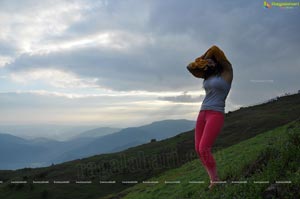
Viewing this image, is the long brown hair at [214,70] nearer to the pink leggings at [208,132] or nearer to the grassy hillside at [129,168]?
the pink leggings at [208,132]

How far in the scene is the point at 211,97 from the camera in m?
10.0

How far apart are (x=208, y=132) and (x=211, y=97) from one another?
3.23 feet

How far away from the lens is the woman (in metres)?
9.76

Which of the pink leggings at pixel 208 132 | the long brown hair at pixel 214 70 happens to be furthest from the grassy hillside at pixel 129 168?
the long brown hair at pixel 214 70

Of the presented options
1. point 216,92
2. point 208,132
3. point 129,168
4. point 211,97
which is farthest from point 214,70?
point 129,168

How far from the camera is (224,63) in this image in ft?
33.0

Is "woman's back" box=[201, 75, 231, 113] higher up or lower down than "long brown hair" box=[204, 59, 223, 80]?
lower down

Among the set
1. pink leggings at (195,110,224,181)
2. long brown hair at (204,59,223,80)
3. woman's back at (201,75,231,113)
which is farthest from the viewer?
long brown hair at (204,59,223,80)

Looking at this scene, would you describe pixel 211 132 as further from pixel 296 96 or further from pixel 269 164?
pixel 296 96

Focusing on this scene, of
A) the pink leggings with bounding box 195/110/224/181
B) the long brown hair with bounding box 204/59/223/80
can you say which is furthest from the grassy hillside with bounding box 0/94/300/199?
the long brown hair with bounding box 204/59/223/80

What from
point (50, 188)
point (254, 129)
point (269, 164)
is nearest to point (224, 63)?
point (269, 164)

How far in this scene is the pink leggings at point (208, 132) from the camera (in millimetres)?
9703

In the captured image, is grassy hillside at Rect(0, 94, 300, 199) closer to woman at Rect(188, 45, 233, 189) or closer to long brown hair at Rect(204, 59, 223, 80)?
woman at Rect(188, 45, 233, 189)

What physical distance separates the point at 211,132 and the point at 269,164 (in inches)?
79.0
